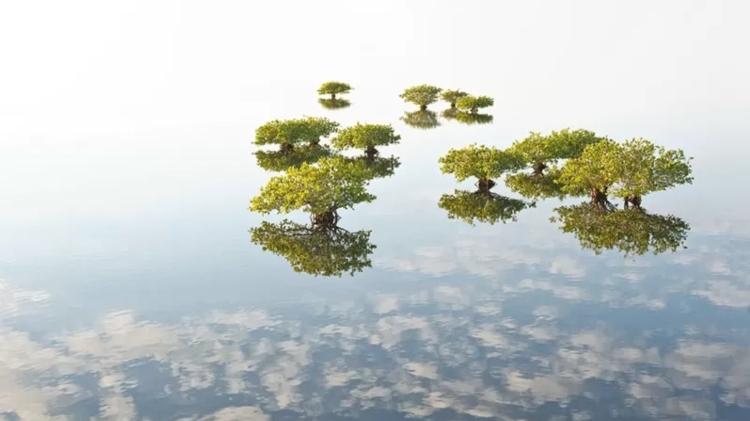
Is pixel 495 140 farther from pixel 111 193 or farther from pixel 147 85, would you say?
pixel 147 85

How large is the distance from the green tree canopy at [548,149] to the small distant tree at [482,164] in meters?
3.08

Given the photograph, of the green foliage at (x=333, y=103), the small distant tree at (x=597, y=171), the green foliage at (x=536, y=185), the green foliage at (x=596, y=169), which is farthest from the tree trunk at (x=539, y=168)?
the green foliage at (x=333, y=103)

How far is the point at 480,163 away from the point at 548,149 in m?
8.66

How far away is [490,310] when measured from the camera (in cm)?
3534

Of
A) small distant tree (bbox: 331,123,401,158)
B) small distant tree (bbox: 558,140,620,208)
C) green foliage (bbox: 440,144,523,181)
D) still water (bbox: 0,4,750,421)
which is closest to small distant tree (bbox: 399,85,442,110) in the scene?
still water (bbox: 0,4,750,421)

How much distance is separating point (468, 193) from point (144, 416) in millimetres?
37201

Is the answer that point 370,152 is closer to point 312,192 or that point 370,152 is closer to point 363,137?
point 363,137

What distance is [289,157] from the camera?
7481cm

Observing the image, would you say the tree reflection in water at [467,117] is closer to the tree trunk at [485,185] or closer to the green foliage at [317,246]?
the tree trunk at [485,185]

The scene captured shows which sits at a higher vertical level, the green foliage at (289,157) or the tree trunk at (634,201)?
the green foliage at (289,157)

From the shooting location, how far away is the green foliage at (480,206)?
2046 inches

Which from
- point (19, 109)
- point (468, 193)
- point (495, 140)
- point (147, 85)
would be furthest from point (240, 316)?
point (147, 85)

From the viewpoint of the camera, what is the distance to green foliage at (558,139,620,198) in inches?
1959

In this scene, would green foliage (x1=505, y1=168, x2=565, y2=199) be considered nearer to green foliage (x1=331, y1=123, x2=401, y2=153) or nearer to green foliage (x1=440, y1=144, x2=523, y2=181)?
green foliage (x1=440, y1=144, x2=523, y2=181)
